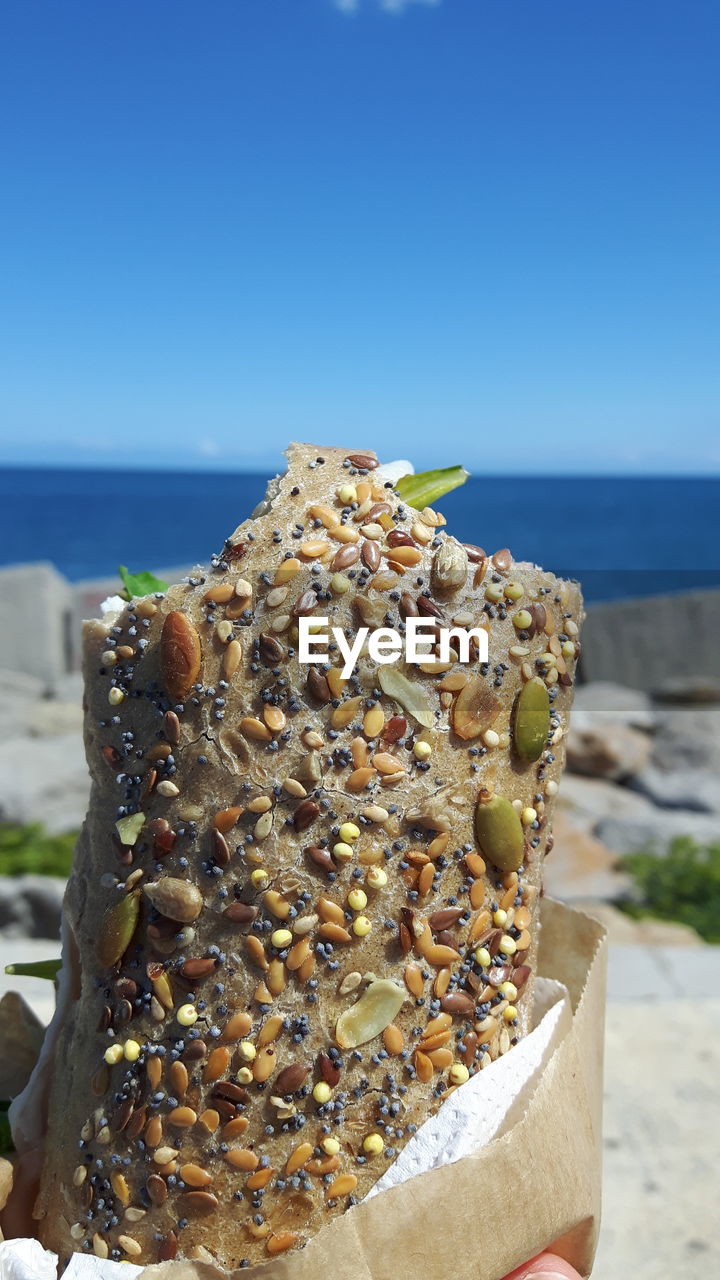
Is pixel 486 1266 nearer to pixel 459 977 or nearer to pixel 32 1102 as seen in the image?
pixel 459 977

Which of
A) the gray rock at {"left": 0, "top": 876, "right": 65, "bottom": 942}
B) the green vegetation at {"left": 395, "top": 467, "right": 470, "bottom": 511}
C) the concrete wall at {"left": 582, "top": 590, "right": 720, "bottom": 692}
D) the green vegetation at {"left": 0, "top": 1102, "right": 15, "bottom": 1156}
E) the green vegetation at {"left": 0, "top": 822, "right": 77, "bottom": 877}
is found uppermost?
the green vegetation at {"left": 395, "top": 467, "right": 470, "bottom": 511}

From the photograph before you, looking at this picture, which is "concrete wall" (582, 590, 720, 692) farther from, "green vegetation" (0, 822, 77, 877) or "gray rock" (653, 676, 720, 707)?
"green vegetation" (0, 822, 77, 877)

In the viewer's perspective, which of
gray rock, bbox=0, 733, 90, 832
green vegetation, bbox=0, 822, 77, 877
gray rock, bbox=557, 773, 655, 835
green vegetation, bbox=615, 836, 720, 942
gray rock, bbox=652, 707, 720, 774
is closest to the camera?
green vegetation, bbox=615, 836, 720, 942

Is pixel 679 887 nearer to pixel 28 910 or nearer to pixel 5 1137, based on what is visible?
pixel 28 910

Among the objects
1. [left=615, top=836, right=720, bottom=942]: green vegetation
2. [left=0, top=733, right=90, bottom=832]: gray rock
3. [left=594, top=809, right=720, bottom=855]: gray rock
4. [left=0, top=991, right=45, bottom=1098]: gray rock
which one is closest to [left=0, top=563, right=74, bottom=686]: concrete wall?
[left=0, top=733, right=90, bottom=832]: gray rock

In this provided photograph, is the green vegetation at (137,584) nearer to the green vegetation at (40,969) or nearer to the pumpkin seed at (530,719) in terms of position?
the pumpkin seed at (530,719)

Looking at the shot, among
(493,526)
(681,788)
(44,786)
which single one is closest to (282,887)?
(44,786)
